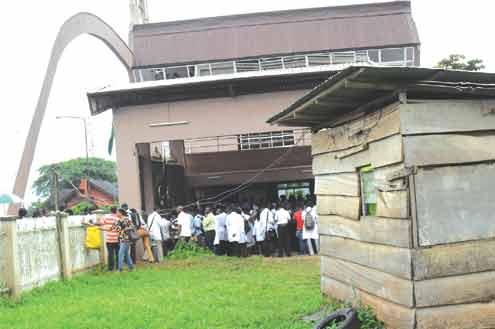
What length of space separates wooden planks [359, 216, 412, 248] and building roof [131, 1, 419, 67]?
1686 cm

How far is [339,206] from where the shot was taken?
8.07 metres

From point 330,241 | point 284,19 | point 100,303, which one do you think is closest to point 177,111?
point 284,19

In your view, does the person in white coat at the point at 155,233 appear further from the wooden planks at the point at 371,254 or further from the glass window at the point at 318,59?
the wooden planks at the point at 371,254

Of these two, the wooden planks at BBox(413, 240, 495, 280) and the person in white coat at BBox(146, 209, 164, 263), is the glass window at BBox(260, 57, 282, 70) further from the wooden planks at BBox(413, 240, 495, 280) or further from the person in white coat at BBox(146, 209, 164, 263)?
the wooden planks at BBox(413, 240, 495, 280)

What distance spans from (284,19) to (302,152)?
220 inches

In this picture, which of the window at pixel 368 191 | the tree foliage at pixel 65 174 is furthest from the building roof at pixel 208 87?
the tree foliage at pixel 65 174

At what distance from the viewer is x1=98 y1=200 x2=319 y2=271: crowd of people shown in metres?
18.4

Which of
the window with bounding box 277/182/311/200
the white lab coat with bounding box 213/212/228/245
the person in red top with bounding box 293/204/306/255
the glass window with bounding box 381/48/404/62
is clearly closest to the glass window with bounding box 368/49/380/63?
the glass window with bounding box 381/48/404/62

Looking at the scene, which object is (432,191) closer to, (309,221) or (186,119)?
(309,221)

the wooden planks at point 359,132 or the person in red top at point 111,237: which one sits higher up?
the wooden planks at point 359,132

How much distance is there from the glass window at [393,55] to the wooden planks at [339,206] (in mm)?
15568

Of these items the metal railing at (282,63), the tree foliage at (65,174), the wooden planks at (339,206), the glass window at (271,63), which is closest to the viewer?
the wooden planks at (339,206)

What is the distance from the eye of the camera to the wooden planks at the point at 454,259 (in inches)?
235

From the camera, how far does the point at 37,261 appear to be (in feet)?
42.3
